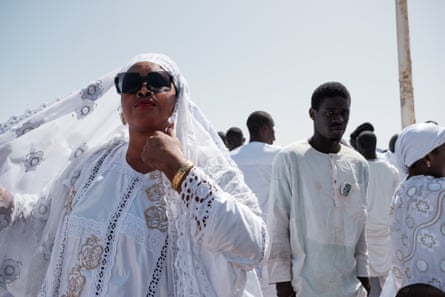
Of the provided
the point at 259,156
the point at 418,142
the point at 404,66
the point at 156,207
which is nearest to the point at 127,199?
the point at 156,207

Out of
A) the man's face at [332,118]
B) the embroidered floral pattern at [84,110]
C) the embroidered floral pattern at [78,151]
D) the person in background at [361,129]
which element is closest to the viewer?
the embroidered floral pattern at [78,151]

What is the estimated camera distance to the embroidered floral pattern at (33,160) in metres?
2.25

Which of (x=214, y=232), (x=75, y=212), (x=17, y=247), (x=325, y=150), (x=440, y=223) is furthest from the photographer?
(x=325, y=150)

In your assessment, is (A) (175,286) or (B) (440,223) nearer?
(A) (175,286)

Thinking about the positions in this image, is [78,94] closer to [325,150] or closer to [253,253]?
[253,253]

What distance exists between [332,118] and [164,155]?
1.80 metres

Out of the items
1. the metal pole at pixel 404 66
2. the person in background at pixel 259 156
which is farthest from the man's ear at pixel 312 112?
the metal pole at pixel 404 66

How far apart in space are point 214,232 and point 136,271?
381 mm

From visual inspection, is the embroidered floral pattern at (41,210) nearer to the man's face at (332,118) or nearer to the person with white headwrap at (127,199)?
the person with white headwrap at (127,199)

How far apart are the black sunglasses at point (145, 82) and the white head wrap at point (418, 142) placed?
1.77 meters

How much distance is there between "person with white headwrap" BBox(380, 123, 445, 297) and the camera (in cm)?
269

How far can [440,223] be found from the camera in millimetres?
2668

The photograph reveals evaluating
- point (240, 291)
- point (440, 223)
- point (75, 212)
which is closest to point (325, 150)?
point (440, 223)

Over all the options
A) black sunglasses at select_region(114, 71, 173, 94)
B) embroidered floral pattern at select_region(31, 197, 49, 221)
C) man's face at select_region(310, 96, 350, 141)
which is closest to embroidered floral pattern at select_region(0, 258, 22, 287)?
embroidered floral pattern at select_region(31, 197, 49, 221)
